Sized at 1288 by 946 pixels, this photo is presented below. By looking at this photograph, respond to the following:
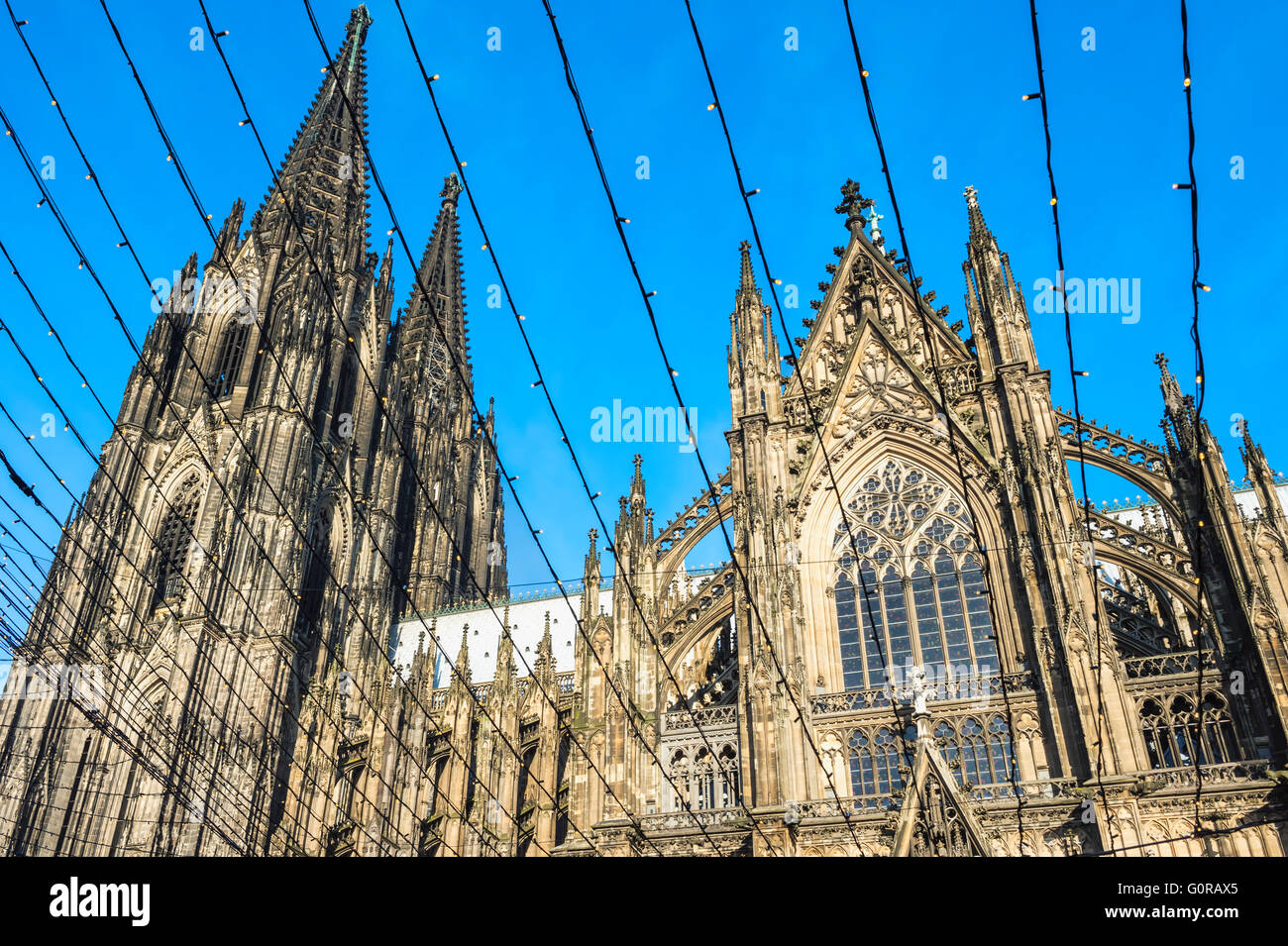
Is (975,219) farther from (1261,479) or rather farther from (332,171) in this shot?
(332,171)

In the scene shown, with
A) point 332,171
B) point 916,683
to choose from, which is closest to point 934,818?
point 916,683

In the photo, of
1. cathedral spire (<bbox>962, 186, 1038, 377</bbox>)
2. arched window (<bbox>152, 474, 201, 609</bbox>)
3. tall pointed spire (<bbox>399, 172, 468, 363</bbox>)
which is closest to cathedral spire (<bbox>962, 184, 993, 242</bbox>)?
cathedral spire (<bbox>962, 186, 1038, 377</bbox>)

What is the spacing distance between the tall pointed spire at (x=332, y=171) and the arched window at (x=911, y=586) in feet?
125

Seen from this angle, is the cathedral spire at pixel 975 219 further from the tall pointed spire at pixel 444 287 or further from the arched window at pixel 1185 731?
the tall pointed spire at pixel 444 287

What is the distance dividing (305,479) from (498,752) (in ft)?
57.7

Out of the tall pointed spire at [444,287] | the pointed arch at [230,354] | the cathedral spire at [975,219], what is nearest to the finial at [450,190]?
the tall pointed spire at [444,287]

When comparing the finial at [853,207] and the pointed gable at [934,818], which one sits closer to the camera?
the pointed gable at [934,818]

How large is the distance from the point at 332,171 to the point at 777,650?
48346 mm

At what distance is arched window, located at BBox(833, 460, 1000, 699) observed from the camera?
24.9m

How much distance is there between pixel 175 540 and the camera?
4375cm

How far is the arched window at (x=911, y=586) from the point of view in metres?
24.9
